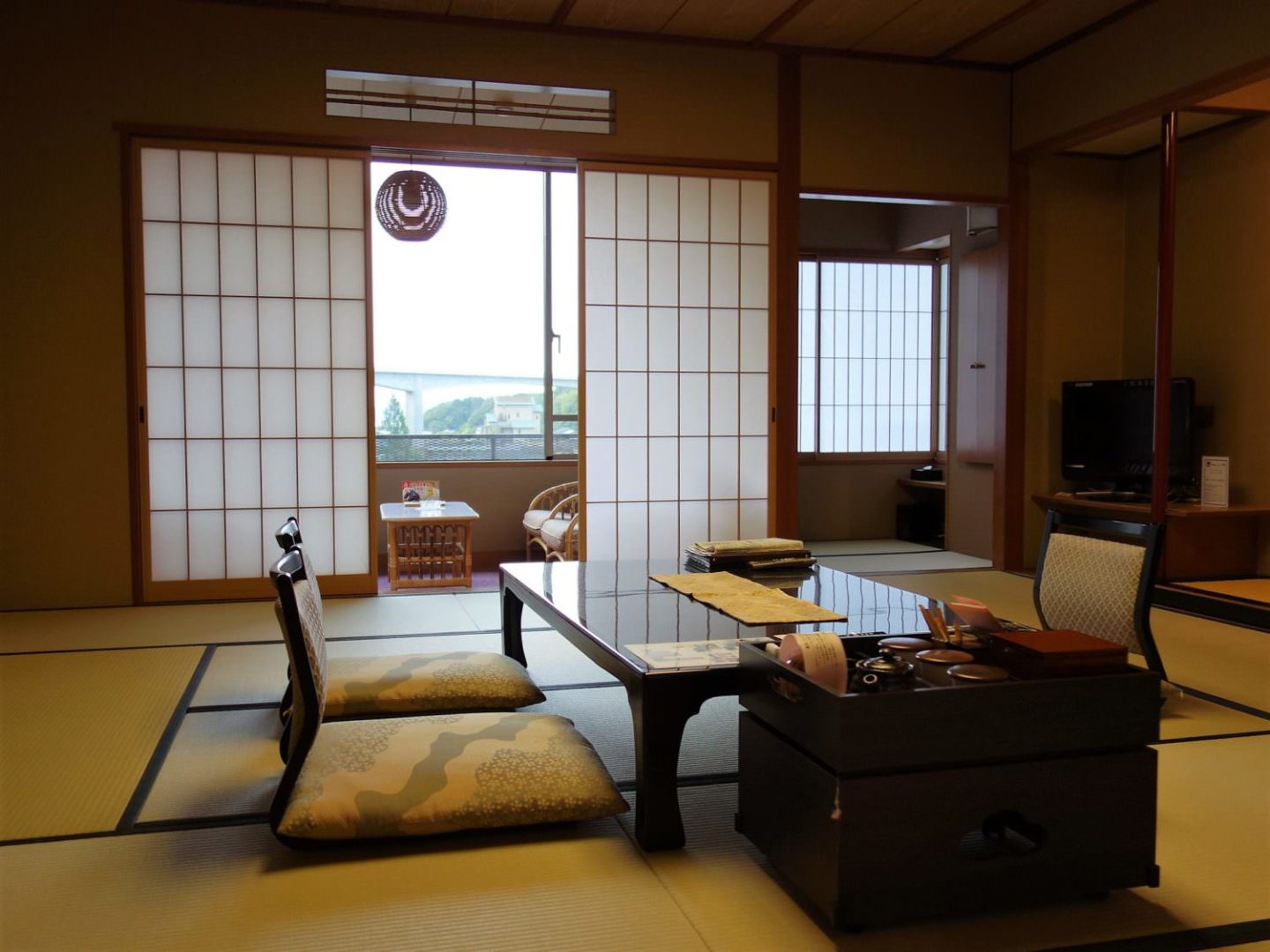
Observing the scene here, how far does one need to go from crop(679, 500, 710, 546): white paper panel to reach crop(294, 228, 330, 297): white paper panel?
6.82ft

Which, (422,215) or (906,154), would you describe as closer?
(906,154)

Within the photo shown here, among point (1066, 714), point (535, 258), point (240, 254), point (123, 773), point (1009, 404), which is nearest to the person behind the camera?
point (1066, 714)

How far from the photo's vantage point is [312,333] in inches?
199

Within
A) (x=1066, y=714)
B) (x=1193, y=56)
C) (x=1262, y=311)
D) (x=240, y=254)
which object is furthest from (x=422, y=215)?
(x=1066, y=714)

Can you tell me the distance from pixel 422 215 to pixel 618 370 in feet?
5.93

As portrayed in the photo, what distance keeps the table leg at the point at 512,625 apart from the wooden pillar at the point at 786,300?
236 cm

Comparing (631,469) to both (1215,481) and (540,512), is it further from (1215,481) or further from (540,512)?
(1215,481)

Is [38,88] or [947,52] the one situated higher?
[947,52]

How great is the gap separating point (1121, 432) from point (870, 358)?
261cm

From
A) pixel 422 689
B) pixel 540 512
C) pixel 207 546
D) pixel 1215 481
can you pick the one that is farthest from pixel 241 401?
pixel 1215 481

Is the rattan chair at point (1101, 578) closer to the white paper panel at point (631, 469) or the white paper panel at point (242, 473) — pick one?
the white paper panel at point (631, 469)

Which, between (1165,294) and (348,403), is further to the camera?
(348,403)

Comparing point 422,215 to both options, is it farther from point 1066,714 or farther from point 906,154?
point 1066,714

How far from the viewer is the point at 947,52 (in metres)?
5.52
